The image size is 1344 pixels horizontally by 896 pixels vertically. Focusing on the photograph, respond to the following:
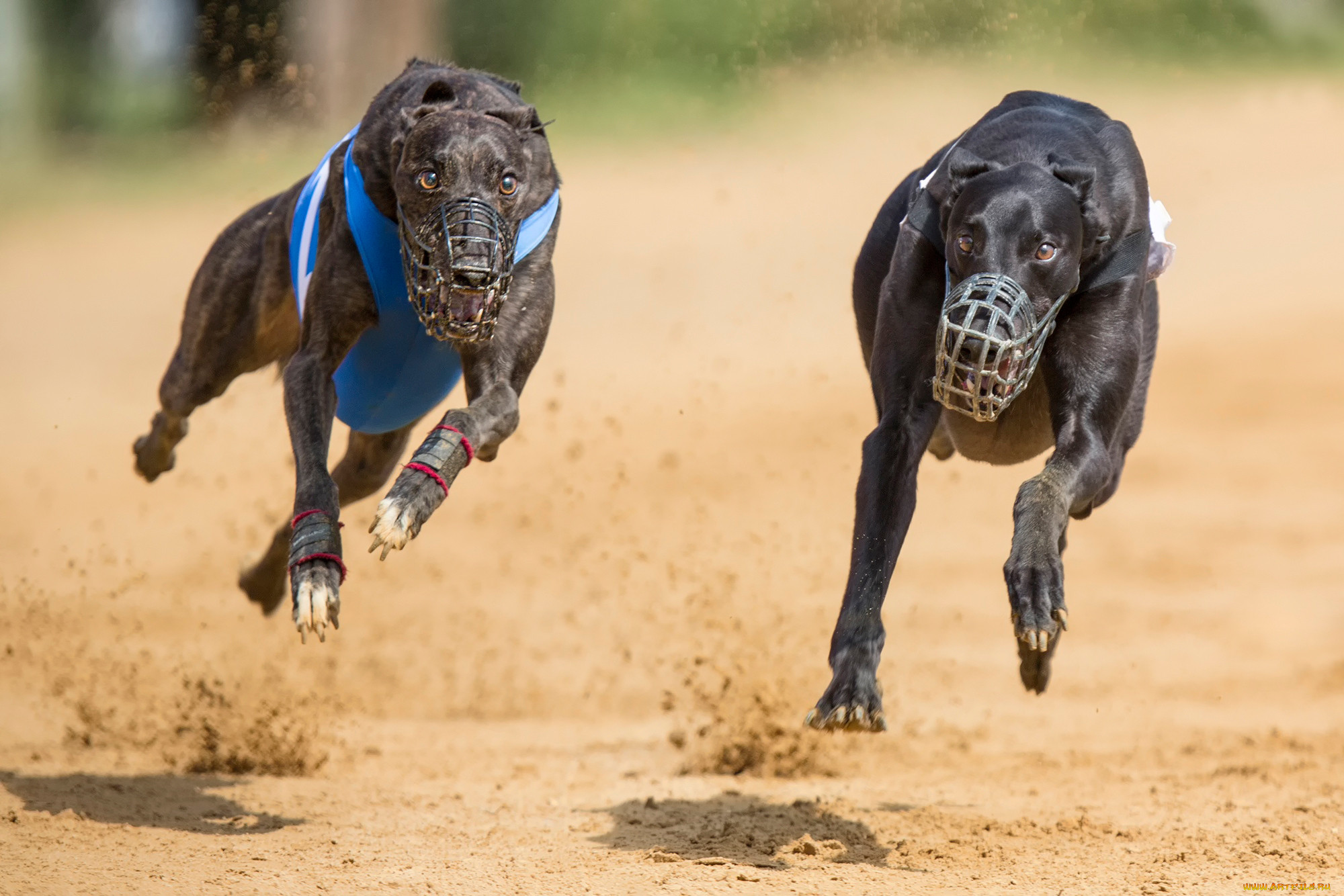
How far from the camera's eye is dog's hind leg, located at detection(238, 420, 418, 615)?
5.32m

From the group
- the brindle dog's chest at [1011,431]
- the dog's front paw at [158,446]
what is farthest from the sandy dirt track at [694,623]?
the brindle dog's chest at [1011,431]

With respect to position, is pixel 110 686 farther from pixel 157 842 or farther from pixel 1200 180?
pixel 1200 180

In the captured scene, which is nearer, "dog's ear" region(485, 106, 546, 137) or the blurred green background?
"dog's ear" region(485, 106, 546, 137)

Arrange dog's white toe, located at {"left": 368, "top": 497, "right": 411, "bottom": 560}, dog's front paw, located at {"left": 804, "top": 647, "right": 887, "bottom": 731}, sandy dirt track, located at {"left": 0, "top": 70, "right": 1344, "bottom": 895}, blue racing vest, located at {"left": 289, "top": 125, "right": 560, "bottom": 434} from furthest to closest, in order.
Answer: blue racing vest, located at {"left": 289, "top": 125, "right": 560, "bottom": 434} → sandy dirt track, located at {"left": 0, "top": 70, "right": 1344, "bottom": 895} → dog's white toe, located at {"left": 368, "top": 497, "right": 411, "bottom": 560} → dog's front paw, located at {"left": 804, "top": 647, "right": 887, "bottom": 731}

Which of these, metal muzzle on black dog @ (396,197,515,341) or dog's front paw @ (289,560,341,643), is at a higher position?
metal muzzle on black dog @ (396,197,515,341)

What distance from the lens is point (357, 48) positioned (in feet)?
49.4

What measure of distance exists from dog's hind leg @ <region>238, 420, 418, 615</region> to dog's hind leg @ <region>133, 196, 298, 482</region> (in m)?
0.43

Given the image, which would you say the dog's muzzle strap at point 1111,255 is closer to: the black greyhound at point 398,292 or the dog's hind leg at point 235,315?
the black greyhound at point 398,292

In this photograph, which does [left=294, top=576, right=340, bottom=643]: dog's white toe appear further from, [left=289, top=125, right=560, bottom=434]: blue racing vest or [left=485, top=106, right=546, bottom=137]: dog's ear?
[left=485, top=106, right=546, bottom=137]: dog's ear

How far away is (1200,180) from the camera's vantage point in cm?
1346

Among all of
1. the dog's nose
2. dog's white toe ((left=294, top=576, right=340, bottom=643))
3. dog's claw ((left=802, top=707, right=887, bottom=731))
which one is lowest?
dog's claw ((left=802, top=707, right=887, bottom=731))

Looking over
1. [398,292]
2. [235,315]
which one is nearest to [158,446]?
[235,315]

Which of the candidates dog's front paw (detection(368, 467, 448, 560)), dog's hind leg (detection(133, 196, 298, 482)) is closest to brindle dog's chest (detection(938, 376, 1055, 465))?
dog's front paw (detection(368, 467, 448, 560))

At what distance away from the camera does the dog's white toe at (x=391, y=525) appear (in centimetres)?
345
